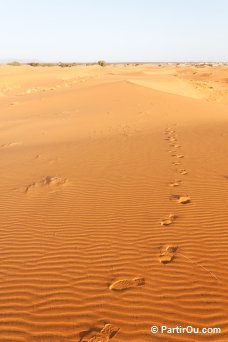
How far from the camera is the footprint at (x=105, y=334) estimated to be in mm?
3529

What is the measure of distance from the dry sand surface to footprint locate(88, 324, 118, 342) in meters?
0.02

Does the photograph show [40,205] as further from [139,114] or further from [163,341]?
[139,114]

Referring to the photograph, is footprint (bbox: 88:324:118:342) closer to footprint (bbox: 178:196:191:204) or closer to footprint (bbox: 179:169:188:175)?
footprint (bbox: 178:196:191:204)

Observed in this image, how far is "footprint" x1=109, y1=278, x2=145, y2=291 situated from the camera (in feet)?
14.0

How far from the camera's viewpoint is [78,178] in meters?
8.38

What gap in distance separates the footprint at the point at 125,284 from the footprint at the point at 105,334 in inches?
23.9

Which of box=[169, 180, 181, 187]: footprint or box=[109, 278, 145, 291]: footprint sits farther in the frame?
box=[169, 180, 181, 187]: footprint

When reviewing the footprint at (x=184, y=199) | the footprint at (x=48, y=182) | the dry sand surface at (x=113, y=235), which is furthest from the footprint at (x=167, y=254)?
the footprint at (x=48, y=182)

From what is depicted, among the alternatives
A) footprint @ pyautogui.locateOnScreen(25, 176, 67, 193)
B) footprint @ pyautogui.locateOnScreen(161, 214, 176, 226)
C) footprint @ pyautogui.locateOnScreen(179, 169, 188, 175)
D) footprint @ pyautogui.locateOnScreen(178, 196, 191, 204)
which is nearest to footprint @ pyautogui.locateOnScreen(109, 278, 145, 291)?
footprint @ pyautogui.locateOnScreen(161, 214, 176, 226)

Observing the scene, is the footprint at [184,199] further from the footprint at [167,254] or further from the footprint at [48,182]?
the footprint at [48,182]

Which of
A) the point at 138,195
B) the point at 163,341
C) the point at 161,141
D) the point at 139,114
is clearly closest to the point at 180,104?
the point at 139,114

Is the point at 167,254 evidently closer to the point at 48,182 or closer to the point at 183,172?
the point at 183,172

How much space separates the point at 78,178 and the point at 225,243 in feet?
13.5

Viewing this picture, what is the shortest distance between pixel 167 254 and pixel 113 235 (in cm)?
101
